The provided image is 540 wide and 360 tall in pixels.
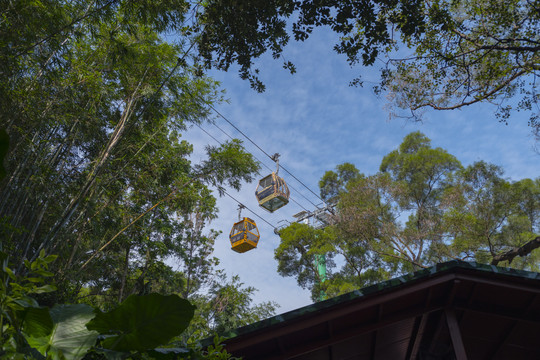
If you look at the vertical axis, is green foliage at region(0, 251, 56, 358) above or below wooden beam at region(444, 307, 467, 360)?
below

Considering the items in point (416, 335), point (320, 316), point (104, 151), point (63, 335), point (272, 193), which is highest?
point (272, 193)

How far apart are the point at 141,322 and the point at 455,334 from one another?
347 centimetres

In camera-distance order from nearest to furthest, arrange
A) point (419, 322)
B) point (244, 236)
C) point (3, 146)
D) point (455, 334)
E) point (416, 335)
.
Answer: point (3, 146), point (455, 334), point (419, 322), point (416, 335), point (244, 236)

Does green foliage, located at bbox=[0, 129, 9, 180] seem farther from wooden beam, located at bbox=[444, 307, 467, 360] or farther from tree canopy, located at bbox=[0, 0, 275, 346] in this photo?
wooden beam, located at bbox=[444, 307, 467, 360]

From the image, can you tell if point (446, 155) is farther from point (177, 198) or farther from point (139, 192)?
point (139, 192)

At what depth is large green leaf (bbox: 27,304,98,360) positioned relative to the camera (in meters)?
1.02

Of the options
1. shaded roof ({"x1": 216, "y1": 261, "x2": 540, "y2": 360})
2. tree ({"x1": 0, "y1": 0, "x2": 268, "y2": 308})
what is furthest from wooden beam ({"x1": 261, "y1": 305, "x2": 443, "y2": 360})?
tree ({"x1": 0, "y1": 0, "x2": 268, "y2": 308})

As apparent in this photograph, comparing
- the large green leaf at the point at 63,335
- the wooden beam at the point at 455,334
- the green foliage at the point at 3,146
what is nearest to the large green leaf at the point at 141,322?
the large green leaf at the point at 63,335

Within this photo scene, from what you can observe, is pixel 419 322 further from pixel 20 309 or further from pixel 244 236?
pixel 244 236

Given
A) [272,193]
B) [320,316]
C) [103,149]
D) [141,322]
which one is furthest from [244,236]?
[141,322]

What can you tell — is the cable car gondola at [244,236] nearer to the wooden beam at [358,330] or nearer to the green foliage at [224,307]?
the green foliage at [224,307]

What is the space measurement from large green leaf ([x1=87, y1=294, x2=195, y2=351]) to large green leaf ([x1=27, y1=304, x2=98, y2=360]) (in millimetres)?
47

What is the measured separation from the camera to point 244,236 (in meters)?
10.7

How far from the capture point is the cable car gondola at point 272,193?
37.6ft
